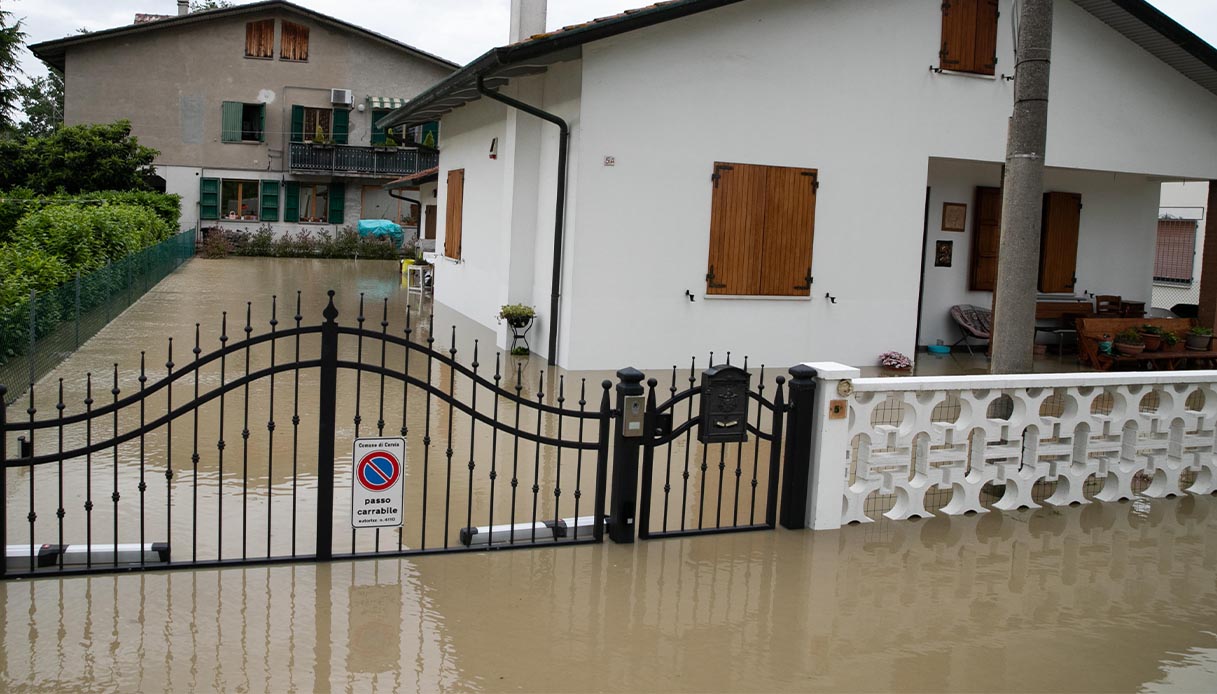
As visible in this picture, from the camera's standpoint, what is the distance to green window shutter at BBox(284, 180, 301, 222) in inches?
1374

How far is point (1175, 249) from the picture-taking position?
82.9 feet

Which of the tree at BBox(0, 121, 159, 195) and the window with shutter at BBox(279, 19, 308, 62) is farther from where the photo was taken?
the window with shutter at BBox(279, 19, 308, 62)

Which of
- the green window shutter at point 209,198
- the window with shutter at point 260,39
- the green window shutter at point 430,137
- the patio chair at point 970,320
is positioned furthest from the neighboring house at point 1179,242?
the green window shutter at point 209,198

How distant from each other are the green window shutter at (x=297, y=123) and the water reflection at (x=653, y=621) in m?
30.7

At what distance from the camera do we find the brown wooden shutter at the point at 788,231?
13.1m

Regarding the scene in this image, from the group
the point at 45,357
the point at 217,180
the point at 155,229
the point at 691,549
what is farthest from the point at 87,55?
the point at 691,549

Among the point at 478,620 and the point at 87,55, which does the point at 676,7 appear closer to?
the point at 478,620

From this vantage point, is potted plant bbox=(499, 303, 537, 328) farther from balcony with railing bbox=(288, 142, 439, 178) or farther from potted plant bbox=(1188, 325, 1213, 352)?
balcony with railing bbox=(288, 142, 439, 178)

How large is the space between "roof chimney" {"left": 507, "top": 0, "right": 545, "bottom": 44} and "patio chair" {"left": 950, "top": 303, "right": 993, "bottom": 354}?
24.4ft

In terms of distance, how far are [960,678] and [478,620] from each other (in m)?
2.18

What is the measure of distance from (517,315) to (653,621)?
8.48 meters

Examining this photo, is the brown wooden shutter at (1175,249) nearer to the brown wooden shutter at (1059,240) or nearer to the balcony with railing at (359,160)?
the brown wooden shutter at (1059,240)

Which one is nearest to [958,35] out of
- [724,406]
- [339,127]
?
[724,406]

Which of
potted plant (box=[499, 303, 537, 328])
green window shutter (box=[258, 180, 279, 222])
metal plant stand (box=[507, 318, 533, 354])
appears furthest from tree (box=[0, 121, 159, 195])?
potted plant (box=[499, 303, 537, 328])
